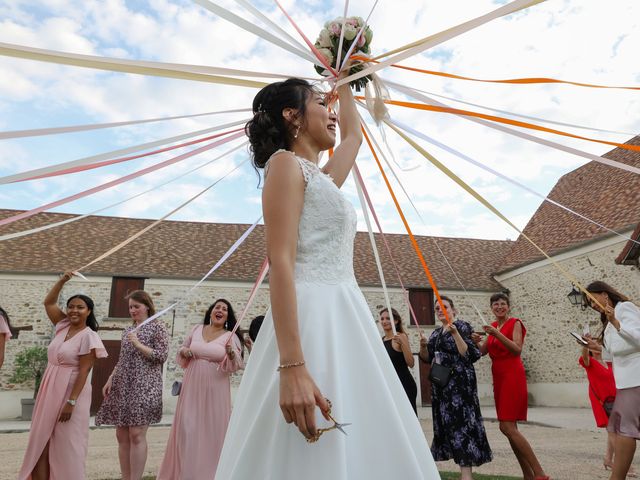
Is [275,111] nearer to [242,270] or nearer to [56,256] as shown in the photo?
[242,270]

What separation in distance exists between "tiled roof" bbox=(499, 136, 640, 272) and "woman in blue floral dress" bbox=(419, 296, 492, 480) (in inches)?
387

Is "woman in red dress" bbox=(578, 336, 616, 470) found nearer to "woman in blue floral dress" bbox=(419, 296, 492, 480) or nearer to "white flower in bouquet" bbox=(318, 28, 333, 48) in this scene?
"woman in blue floral dress" bbox=(419, 296, 492, 480)

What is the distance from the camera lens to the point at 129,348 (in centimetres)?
491

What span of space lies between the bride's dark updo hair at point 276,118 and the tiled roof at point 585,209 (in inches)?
509

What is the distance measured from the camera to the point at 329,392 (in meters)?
1.35

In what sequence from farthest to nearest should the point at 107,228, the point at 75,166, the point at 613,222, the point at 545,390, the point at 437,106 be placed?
the point at 107,228
the point at 545,390
the point at 613,222
the point at 437,106
the point at 75,166

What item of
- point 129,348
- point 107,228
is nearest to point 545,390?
point 129,348

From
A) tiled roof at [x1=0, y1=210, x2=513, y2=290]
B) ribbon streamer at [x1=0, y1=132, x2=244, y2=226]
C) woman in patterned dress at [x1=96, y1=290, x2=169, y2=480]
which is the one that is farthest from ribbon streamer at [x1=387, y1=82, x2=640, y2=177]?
tiled roof at [x1=0, y1=210, x2=513, y2=290]

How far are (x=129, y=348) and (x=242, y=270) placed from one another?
12259mm

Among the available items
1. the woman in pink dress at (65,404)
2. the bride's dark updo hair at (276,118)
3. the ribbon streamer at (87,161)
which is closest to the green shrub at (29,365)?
the woman in pink dress at (65,404)

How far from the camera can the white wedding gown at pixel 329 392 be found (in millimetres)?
1303

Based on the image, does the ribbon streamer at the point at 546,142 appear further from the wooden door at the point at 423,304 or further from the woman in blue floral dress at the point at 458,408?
the wooden door at the point at 423,304

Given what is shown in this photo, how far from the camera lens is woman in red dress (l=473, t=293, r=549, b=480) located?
14.6ft

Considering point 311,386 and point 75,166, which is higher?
point 75,166
